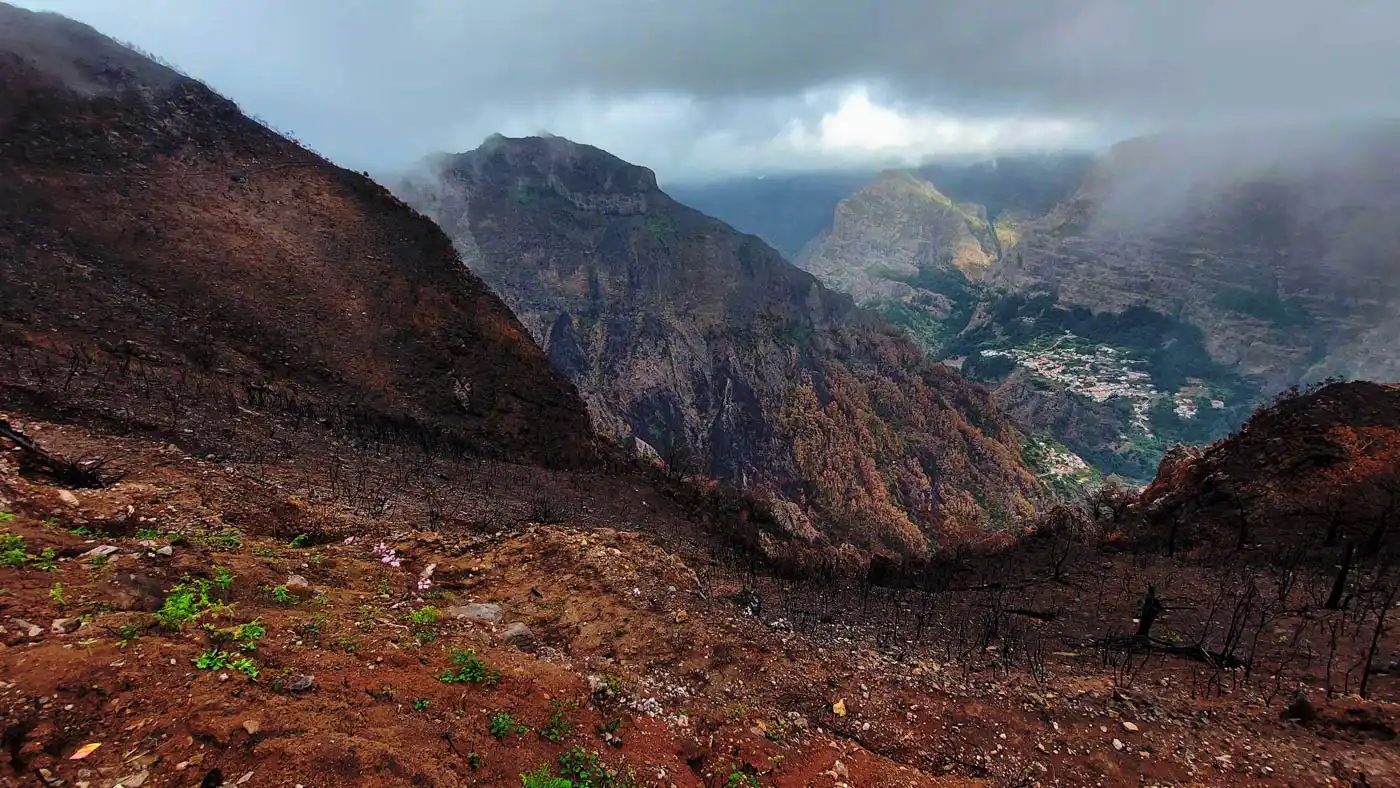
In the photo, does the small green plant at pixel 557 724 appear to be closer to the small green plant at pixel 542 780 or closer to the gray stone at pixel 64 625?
the small green plant at pixel 542 780

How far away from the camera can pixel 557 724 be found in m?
8.00

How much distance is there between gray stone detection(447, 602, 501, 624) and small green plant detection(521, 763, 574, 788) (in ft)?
15.9

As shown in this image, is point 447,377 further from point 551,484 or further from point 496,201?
point 496,201

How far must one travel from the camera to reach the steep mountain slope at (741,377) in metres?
139

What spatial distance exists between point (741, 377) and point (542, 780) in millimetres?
160241

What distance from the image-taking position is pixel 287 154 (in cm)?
4309

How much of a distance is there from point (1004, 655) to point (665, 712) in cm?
869

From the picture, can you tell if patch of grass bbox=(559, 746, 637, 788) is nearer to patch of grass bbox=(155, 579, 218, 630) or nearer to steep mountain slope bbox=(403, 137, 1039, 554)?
patch of grass bbox=(155, 579, 218, 630)

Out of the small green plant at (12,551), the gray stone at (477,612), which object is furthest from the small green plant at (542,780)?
the small green plant at (12,551)

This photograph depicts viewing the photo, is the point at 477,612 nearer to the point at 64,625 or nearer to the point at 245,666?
the point at 245,666

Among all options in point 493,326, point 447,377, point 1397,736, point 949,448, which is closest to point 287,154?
point 493,326

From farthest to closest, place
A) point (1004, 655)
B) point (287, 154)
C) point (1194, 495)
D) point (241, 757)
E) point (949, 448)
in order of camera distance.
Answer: point (949, 448) < point (287, 154) < point (1194, 495) < point (1004, 655) < point (241, 757)

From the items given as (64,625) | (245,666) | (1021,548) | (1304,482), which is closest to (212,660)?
(245,666)

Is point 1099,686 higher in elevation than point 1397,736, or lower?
lower
